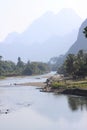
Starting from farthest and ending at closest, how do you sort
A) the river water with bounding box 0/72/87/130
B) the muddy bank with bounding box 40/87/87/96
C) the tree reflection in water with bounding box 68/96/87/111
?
the muddy bank with bounding box 40/87/87/96
the tree reflection in water with bounding box 68/96/87/111
the river water with bounding box 0/72/87/130

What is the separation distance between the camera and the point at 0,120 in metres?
48.1

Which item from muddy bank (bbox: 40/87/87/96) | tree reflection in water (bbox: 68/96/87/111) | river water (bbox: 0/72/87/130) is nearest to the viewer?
river water (bbox: 0/72/87/130)

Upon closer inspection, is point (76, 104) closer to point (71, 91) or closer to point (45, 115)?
point (45, 115)

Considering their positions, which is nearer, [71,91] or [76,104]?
[76,104]

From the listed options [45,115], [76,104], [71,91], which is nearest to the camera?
[45,115]

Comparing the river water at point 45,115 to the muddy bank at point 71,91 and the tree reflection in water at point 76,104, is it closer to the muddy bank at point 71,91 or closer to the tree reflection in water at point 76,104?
the tree reflection in water at point 76,104

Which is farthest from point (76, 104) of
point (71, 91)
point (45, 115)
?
point (71, 91)

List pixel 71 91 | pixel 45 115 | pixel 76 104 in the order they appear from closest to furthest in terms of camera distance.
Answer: pixel 45 115
pixel 76 104
pixel 71 91

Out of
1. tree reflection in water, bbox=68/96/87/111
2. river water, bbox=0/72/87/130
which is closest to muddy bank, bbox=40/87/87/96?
river water, bbox=0/72/87/130

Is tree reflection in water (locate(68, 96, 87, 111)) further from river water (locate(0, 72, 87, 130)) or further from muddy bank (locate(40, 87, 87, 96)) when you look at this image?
muddy bank (locate(40, 87, 87, 96))

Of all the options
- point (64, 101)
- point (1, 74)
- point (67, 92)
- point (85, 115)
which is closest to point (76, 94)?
point (67, 92)

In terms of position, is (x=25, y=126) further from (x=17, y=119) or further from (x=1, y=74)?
(x=1, y=74)

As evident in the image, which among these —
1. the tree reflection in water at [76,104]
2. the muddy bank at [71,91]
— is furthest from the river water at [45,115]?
the muddy bank at [71,91]

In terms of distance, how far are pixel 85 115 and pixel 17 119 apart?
9.11 metres
